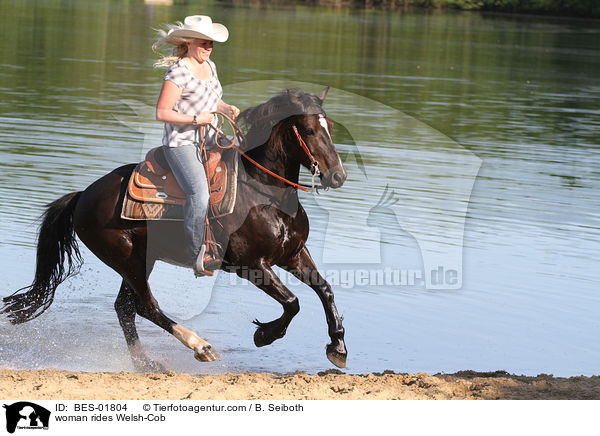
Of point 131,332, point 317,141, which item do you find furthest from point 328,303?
point 131,332

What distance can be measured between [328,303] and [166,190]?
151cm

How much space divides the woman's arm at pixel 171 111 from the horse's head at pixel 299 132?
463 mm

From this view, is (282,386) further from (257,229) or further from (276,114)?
(276,114)

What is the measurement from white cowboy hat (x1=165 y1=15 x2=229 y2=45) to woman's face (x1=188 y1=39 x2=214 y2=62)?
8 centimetres

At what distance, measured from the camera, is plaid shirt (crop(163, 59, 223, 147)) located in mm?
7336

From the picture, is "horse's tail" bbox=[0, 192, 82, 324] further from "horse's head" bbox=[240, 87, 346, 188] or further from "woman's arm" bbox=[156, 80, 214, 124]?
"horse's head" bbox=[240, 87, 346, 188]

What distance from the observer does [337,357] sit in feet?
24.9

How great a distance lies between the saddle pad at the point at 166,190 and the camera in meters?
7.55

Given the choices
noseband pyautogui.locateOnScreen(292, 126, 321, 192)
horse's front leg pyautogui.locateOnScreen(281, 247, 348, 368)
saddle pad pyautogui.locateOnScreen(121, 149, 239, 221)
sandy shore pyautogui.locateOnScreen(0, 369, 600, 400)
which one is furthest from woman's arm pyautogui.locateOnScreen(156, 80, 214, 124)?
sandy shore pyautogui.locateOnScreen(0, 369, 600, 400)

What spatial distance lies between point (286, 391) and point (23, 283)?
412 centimetres

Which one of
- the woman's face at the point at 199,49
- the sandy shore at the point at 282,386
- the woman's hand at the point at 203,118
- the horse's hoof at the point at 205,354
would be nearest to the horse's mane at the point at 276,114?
the woman's hand at the point at 203,118

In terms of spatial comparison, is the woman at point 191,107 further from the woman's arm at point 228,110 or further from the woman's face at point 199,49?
the woman's arm at point 228,110

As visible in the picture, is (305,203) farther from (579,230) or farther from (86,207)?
(86,207)
